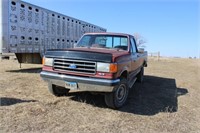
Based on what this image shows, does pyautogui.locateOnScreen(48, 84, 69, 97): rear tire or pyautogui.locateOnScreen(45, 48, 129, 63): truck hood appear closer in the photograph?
pyautogui.locateOnScreen(45, 48, 129, 63): truck hood

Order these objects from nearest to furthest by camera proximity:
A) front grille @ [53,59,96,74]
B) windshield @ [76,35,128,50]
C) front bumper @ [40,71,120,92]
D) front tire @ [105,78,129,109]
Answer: front bumper @ [40,71,120,92], front grille @ [53,59,96,74], front tire @ [105,78,129,109], windshield @ [76,35,128,50]

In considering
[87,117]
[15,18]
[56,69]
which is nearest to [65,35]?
[15,18]

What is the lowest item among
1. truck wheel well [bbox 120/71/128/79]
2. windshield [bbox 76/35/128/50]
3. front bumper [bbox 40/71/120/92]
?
front bumper [bbox 40/71/120/92]

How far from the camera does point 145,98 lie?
6.10 metres

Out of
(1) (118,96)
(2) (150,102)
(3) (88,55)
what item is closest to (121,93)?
(1) (118,96)

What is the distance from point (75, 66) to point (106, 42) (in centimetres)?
186

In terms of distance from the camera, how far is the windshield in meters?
6.05

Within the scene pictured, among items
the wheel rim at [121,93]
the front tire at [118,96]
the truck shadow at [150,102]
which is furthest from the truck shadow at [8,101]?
the truck shadow at [150,102]

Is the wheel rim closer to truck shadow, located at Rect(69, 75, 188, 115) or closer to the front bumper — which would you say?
truck shadow, located at Rect(69, 75, 188, 115)

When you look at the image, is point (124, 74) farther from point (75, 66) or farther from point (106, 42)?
point (106, 42)

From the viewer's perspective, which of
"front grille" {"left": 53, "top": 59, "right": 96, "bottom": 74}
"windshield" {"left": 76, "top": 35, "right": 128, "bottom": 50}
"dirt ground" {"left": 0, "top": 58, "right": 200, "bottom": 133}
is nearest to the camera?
"dirt ground" {"left": 0, "top": 58, "right": 200, "bottom": 133}

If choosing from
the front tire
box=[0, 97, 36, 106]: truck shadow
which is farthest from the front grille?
box=[0, 97, 36, 106]: truck shadow

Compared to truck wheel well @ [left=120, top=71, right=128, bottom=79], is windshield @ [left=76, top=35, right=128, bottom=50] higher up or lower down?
higher up

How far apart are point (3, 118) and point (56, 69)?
1.56 m
